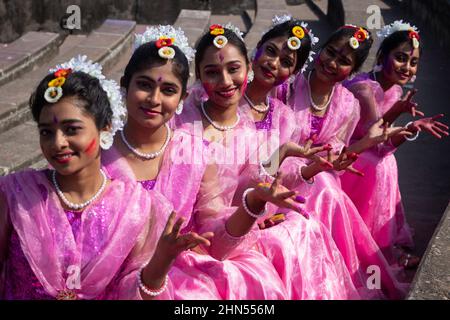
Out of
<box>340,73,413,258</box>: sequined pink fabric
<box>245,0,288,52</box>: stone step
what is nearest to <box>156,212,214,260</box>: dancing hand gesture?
<box>340,73,413,258</box>: sequined pink fabric

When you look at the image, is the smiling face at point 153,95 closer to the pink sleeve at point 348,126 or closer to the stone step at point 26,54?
the pink sleeve at point 348,126

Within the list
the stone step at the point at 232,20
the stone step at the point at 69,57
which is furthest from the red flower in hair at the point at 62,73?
the stone step at the point at 232,20

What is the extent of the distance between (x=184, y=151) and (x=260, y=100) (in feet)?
3.10

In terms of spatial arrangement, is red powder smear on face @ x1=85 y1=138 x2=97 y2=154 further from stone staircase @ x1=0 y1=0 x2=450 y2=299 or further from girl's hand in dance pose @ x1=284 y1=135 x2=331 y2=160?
stone staircase @ x1=0 y1=0 x2=450 y2=299

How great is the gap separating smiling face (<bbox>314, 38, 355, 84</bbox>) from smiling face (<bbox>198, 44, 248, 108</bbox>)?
764 millimetres

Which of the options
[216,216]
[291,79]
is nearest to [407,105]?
[291,79]

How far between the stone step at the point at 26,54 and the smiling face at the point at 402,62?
3.15 m

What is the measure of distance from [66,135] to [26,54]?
148 inches

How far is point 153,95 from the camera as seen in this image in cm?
295

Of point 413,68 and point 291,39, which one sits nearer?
point 291,39

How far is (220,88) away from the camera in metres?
3.46
